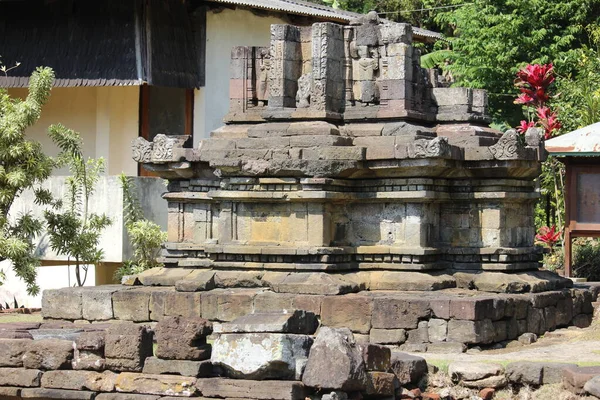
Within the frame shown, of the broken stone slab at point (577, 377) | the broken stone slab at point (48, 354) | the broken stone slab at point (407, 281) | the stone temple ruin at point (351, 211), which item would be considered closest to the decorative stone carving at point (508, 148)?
the stone temple ruin at point (351, 211)

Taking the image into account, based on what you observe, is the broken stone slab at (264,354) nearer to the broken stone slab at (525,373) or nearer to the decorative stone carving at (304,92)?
the broken stone slab at (525,373)

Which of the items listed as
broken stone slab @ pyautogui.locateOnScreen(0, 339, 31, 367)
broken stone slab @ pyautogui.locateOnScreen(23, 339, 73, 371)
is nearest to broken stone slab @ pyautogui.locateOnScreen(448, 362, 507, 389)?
broken stone slab @ pyautogui.locateOnScreen(23, 339, 73, 371)

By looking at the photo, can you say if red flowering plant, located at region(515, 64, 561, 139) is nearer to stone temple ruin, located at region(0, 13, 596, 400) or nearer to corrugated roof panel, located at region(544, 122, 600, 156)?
corrugated roof panel, located at region(544, 122, 600, 156)

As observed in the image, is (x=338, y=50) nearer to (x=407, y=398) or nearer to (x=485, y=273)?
(x=485, y=273)

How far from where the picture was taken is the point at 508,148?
1473 cm

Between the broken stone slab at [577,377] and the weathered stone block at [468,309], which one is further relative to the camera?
the weathered stone block at [468,309]

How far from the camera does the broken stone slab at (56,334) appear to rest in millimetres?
12469

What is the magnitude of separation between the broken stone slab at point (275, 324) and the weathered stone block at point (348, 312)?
7.83 feet

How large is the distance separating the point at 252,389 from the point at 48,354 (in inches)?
91.7

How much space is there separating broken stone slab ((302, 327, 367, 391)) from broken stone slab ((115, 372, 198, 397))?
3.75ft

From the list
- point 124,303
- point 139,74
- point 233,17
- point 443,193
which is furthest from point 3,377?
point 233,17

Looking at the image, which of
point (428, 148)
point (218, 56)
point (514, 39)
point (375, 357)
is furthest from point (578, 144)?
point (375, 357)

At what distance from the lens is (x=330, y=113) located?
15031 millimetres

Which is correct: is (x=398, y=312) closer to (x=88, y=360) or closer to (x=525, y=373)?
(x=525, y=373)
